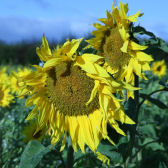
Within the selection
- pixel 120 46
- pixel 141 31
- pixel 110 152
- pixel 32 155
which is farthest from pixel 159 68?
pixel 32 155

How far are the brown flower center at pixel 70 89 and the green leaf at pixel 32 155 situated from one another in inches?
11.2

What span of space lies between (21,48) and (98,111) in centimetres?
2040

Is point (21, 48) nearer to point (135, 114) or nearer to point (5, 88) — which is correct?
point (5, 88)

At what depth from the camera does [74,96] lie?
1461 millimetres

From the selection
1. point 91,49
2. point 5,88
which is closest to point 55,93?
point 91,49

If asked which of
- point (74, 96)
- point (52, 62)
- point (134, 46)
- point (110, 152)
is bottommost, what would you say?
point (110, 152)

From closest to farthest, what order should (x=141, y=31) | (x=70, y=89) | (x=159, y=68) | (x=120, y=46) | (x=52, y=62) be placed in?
(x=52, y=62) < (x=70, y=89) < (x=141, y=31) < (x=120, y=46) < (x=159, y=68)

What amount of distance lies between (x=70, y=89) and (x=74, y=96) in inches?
2.0

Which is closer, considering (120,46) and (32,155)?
(32,155)

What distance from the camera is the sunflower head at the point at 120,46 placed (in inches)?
65.1

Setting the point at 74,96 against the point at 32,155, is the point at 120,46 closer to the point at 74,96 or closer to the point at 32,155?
the point at 74,96

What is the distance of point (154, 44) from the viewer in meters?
1.65

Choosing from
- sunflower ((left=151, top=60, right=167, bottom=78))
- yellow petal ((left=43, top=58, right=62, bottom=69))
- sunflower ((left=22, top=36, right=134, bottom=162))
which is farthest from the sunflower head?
sunflower ((left=151, top=60, right=167, bottom=78))

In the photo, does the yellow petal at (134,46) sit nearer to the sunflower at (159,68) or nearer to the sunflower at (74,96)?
the sunflower at (74,96)
